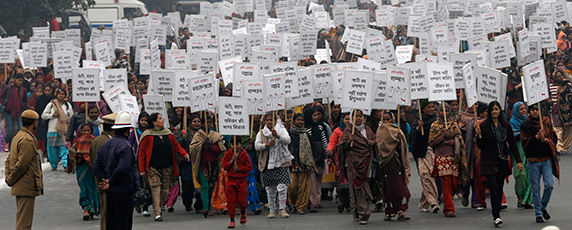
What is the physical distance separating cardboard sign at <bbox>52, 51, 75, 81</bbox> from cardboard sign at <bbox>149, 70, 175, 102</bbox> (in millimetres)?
5457

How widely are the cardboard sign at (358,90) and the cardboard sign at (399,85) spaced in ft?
1.51

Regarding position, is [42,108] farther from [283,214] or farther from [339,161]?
[339,161]

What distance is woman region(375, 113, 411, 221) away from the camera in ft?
40.9

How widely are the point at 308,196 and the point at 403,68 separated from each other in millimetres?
2056

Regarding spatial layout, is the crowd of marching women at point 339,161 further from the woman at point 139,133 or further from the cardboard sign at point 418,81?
the cardboard sign at point 418,81

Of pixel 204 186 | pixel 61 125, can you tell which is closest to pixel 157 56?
pixel 61 125

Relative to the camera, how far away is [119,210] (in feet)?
34.5

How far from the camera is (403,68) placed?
13492mm

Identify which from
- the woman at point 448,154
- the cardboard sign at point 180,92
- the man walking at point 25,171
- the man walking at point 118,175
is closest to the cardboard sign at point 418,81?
the woman at point 448,154

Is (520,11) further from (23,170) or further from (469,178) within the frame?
(23,170)

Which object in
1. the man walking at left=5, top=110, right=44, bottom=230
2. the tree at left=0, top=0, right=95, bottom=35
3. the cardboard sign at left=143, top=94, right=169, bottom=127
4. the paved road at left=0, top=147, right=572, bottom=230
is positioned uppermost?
the tree at left=0, top=0, right=95, bottom=35

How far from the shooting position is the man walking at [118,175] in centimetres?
1041

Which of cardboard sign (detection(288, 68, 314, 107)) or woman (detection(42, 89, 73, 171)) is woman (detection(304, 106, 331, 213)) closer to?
cardboard sign (detection(288, 68, 314, 107))

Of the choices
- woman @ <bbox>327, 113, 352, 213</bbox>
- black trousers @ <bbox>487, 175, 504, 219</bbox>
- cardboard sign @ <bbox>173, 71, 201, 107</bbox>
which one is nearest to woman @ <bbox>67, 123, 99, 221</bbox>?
cardboard sign @ <bbox>173, 71, 201, 107</bbox>
